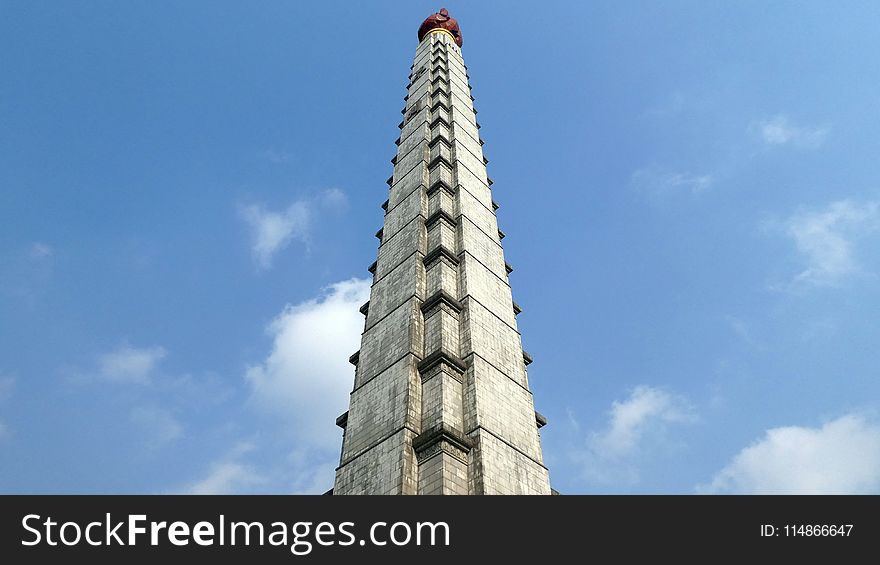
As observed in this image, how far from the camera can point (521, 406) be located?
22500mm

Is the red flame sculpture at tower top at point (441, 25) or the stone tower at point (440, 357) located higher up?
the red flame sculpture at tower top at point (441, 25)

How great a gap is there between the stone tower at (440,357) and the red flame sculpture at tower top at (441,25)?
23.6 meters

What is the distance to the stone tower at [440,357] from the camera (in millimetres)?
18812

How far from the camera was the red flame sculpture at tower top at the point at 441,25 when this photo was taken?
55.2 meters

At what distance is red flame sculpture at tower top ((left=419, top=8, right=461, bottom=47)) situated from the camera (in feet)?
181

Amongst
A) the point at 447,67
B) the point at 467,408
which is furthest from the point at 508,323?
the point at 447,67

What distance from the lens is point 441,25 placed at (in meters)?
55.0

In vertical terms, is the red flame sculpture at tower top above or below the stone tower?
above

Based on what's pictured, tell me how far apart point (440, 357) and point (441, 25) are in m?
41.7

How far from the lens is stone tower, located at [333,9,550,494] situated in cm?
1881

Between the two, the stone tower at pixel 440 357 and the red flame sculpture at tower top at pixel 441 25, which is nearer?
the stone tower at pixel 440 357

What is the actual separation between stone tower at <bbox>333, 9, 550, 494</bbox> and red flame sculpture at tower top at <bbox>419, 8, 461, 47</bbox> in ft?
77.3

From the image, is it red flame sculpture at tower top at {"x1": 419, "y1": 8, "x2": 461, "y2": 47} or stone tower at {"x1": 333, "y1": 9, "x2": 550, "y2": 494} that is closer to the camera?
stone tower at {"x1": 333, "y1": 9, "x2": 550, "y2": 494}
